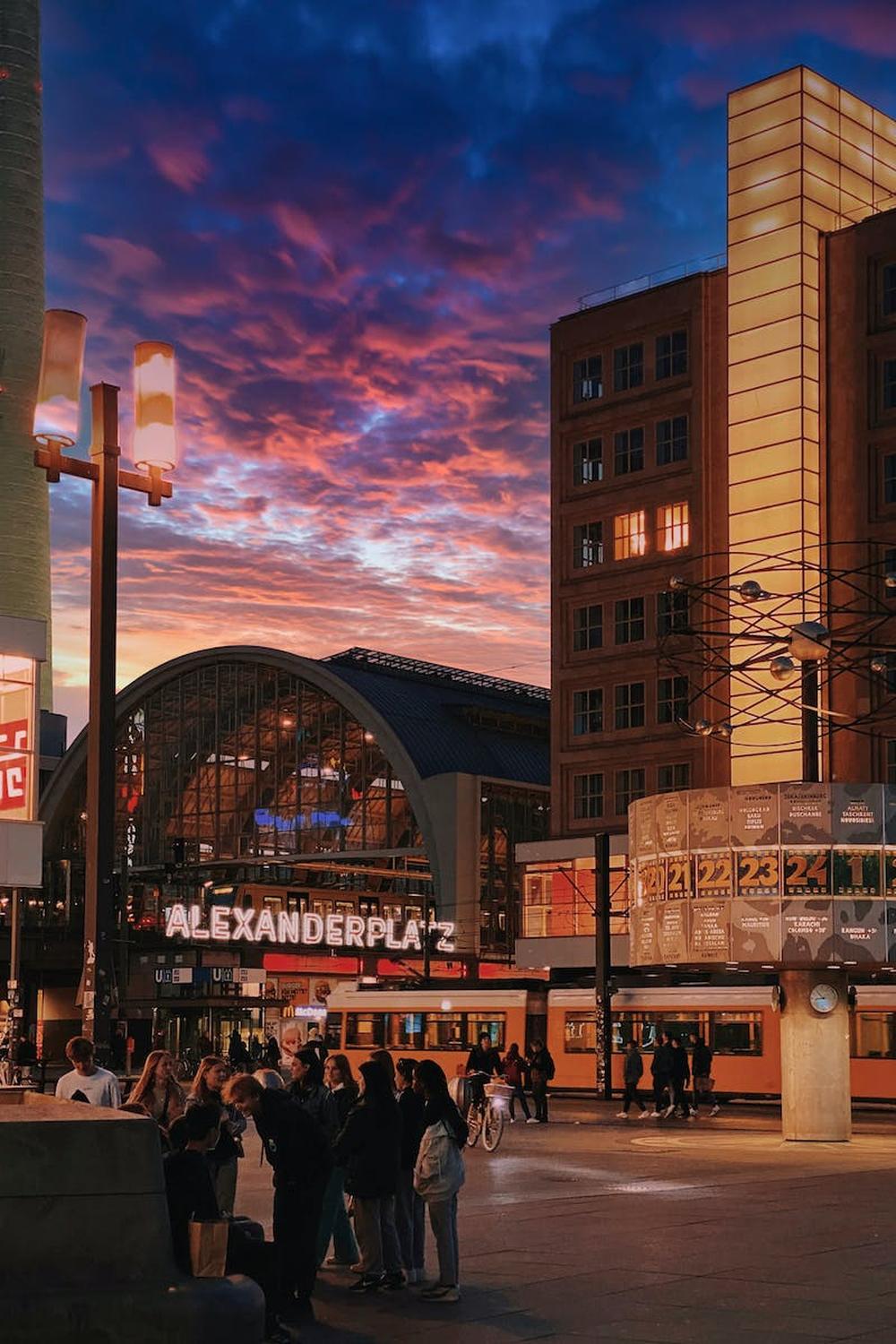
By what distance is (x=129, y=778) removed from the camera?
112m

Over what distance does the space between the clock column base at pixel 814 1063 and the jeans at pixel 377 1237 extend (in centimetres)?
2126

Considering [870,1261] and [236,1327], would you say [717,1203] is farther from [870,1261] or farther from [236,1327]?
[236,1327]

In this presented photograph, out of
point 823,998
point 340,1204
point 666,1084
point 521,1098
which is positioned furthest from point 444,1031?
Answer: point 340,1204

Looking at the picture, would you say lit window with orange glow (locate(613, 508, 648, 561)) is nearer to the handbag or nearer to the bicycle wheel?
the bicycle wheel

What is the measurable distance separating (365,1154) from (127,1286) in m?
4.77

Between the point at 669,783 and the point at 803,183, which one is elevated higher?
the point at 803,183

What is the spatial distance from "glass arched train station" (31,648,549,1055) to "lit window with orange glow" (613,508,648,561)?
20.8m

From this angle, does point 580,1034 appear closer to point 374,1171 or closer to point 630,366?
point 630,366

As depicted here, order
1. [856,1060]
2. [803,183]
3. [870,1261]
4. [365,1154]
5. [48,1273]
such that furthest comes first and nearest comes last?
1. [803,183]
2. [856,1060]
3. [870,1261]
4. [365,1154]
5. [48,1273]

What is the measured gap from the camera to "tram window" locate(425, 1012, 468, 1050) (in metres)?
58.5

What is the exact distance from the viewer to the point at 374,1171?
16.0 m

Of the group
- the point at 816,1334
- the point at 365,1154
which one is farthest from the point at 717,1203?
the point at 816,1334

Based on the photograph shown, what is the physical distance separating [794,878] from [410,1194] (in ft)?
68.8

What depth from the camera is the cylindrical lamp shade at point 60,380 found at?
20.6 metres
